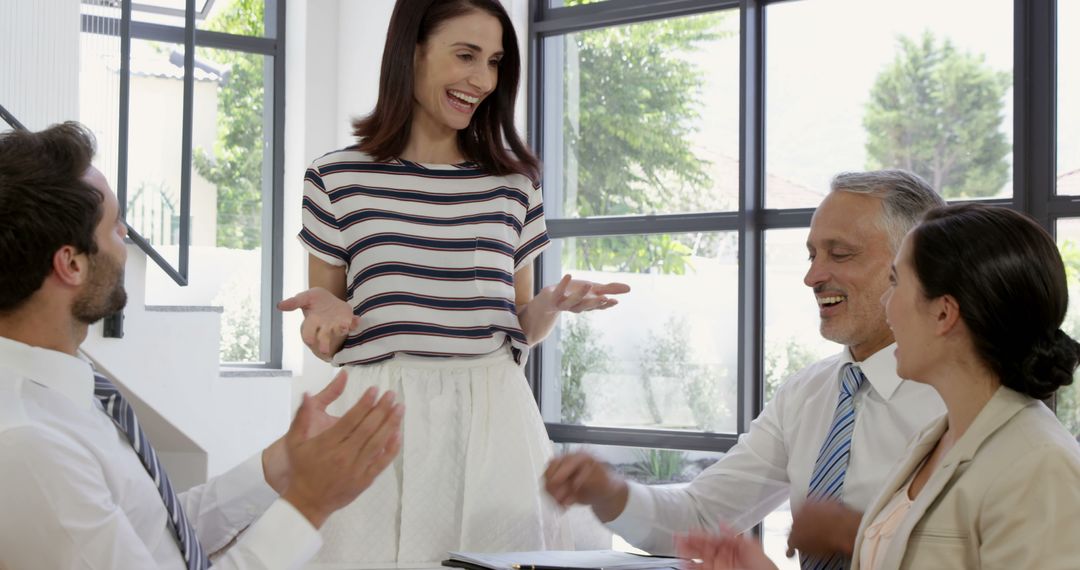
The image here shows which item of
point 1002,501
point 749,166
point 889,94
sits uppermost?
point 889,94

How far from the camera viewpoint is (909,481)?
1519 millimetres

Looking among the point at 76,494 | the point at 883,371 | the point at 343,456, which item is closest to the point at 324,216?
the point at 343,456

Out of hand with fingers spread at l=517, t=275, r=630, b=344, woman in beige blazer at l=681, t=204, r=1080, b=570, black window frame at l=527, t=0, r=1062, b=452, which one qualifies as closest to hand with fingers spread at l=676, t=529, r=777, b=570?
woman in beige blazer at l=681, t=204, r=1080, b=570

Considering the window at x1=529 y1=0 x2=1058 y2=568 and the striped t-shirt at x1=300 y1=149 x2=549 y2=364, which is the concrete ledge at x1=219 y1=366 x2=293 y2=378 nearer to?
the window at x1=529 y1=0 x2=1058 y2=568

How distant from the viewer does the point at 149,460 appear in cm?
140

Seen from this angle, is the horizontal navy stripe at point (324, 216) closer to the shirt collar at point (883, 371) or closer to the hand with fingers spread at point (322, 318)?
the hand with fingers spread at point (322, 318)

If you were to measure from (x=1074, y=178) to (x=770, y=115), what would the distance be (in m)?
1.17

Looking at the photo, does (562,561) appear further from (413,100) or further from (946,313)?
(413,100)

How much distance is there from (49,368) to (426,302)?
681 mm

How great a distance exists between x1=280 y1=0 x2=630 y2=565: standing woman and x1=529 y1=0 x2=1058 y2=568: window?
254 centimetres

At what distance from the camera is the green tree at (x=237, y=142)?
5254 millimetres

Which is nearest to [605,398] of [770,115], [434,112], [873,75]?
[770,115]

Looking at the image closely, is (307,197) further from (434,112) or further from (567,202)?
(567,202)

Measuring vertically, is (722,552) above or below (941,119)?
below
